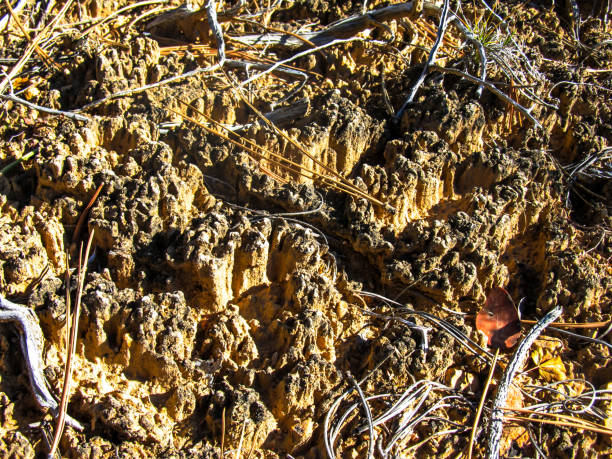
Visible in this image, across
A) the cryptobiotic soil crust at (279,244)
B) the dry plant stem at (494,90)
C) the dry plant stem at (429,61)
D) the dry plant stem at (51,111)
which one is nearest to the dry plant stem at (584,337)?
the cryptobiotic soil crust at (279,244)

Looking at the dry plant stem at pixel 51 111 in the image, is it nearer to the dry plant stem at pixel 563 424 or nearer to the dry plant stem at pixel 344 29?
the dry plant stem at pixel 344 29

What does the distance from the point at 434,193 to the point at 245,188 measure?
3.49 feet

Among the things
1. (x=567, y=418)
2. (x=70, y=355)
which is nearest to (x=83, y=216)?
(x=70, y=355)

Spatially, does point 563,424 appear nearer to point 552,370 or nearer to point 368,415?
point 552,370

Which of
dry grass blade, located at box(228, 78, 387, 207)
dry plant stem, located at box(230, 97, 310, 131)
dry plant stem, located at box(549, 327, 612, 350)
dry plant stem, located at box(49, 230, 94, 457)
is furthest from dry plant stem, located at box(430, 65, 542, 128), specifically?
dry plant stem, located at box(49, 230, 94, 457)

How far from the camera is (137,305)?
7.63 feet

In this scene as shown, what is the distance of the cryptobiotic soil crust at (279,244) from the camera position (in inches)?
88.9

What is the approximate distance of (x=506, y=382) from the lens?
2430 millimetres

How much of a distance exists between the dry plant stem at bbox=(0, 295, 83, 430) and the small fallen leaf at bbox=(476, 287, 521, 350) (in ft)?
6.19

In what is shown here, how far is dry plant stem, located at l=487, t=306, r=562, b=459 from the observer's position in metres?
2.31

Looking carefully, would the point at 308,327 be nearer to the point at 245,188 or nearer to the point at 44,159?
the point at 245,188

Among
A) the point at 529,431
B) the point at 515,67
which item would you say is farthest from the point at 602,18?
the point at 529,431

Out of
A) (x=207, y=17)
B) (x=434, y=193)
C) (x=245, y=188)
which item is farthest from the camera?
(x=207, y=17)

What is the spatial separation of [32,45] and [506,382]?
306 centimetres
